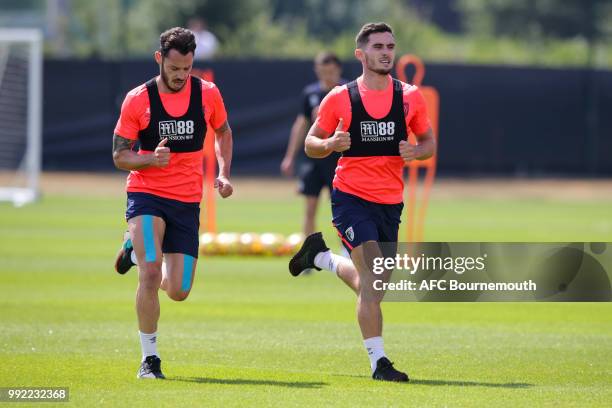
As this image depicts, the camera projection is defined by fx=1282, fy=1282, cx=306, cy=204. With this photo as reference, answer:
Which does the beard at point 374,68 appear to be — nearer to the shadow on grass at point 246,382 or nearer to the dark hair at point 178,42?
the dark hair at point 178,42

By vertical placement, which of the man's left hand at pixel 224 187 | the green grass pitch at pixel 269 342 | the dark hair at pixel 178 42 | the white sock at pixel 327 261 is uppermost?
the dark hair at pixel 178 42

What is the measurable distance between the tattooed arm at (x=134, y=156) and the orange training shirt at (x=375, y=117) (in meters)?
1.13

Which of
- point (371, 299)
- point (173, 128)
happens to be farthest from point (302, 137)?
point (371, 299)

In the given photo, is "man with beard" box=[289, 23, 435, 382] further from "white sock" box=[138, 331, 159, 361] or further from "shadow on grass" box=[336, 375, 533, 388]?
"white sock" box=[138, 331, 159, 361]

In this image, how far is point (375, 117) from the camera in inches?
351

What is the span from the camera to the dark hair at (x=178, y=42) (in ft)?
28.7

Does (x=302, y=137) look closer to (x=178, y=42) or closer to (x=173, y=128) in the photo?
(x=173, y=128)

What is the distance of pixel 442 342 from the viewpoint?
10711 mm

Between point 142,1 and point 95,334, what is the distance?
107 ft

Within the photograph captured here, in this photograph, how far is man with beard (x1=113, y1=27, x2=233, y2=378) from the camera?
8750 mm

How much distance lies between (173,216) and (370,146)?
1.46 metres

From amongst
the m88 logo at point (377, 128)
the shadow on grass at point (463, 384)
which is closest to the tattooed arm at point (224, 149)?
the m88 logo at point (377, 128)

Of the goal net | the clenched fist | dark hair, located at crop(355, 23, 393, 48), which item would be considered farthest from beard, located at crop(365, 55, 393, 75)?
the goal net

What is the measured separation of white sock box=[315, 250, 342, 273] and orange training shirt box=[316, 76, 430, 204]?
2.04ft
